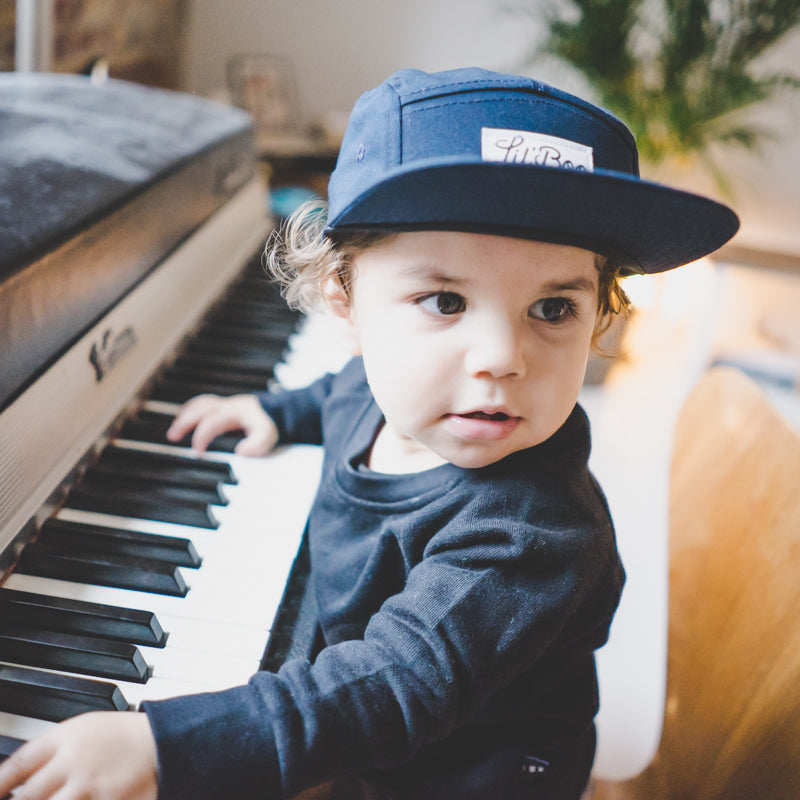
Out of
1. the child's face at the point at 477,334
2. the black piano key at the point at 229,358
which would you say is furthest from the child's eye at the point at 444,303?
the black piano key at the point at 229,358

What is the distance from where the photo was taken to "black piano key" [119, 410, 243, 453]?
1.03 meters

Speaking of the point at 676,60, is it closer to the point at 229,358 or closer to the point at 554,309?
the point at 229,358

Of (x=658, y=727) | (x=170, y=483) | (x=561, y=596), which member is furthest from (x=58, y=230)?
(x=658, y=727)

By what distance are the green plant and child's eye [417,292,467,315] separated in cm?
182

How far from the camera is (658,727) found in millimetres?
1036

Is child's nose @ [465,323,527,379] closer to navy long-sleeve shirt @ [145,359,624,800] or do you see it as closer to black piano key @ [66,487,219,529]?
navy long-sleeve shirt @ [145,359,624,800]

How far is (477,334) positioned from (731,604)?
0.60 metres

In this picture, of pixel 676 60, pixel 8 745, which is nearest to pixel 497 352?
pixel 8 745

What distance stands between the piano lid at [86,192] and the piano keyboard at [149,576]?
184 mm

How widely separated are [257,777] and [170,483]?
0.44 m

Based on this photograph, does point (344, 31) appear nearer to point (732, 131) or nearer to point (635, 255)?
point (732, 131)

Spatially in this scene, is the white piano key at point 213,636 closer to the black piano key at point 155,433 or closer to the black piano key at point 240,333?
the black piano key at point 155,433

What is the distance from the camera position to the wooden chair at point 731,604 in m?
0.85

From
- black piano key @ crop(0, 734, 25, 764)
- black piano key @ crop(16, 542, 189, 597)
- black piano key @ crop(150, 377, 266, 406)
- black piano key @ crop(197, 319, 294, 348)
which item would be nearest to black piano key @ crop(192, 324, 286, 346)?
black piano key @ crop(197, 319, 294, 348)
